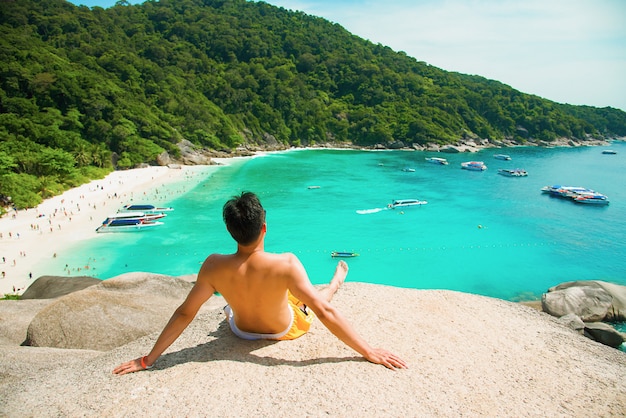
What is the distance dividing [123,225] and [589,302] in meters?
33.0

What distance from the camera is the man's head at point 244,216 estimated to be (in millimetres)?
3791

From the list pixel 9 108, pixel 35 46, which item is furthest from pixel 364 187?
pixel 35 46

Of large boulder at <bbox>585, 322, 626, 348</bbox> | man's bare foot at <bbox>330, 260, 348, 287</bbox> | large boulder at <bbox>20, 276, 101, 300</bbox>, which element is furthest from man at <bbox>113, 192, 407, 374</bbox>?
large boulder at <bbox>20, 276, 101, 300</bbox>

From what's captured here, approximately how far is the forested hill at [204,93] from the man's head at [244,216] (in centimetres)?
3707

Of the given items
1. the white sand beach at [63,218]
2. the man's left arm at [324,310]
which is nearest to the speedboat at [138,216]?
the white sand beach at [63,218]

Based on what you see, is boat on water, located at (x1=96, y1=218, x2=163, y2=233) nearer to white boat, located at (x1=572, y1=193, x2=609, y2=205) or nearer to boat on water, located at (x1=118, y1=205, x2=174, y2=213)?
boat on water, located at (x1=118, y1=205, x2=174, y2=213)

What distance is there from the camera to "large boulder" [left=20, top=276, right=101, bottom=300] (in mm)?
14297

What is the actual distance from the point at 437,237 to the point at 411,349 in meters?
29.6

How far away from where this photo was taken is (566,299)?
16031 mm

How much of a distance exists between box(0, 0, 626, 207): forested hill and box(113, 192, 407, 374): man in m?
36.4

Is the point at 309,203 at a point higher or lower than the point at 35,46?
lower

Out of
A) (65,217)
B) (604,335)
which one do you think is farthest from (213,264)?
(65,217)

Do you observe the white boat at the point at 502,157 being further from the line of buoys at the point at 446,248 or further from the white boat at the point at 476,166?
the line of buoys at the point at 446,248

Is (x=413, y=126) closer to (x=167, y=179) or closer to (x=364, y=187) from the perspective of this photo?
(x=364, y=187)
